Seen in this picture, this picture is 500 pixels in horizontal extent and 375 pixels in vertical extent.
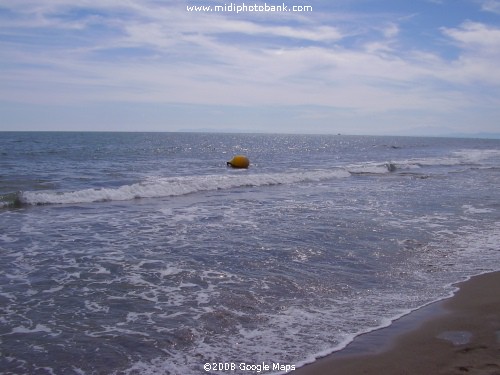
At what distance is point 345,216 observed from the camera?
589 inches

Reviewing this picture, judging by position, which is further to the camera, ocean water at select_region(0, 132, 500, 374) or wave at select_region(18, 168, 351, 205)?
wave at select_region(18, 168, 351, 205)

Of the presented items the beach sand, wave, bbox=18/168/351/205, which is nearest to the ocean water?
wave, bbox=18/168/351/205

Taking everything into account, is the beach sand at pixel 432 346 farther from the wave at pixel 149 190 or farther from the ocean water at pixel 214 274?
the wave at pixel 149 190

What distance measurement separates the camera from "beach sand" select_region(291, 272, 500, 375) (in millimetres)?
5264

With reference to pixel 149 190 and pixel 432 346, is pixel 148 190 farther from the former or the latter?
pixel 432 346

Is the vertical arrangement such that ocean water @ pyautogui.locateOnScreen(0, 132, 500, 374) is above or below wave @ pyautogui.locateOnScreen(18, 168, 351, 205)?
below

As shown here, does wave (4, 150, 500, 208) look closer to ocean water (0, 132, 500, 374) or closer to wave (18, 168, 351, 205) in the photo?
wave (18, 168, 351, 205)

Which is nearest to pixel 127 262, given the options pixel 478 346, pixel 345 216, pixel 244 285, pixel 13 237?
pixel 244 285

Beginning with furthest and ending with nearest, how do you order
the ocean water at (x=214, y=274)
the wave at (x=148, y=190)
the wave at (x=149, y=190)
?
the wave at (x=148, y=190) < the wave at (x=149, y=190) < the ocean water at (x=214, y=274)

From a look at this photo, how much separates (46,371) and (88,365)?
0.43 meters

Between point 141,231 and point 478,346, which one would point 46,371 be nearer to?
point 478,346

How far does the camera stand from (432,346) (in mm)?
5871

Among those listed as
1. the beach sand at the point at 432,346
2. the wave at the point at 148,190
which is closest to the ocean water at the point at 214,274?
the wave at the point at 148,190

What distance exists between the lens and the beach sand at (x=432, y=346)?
5264 mm
